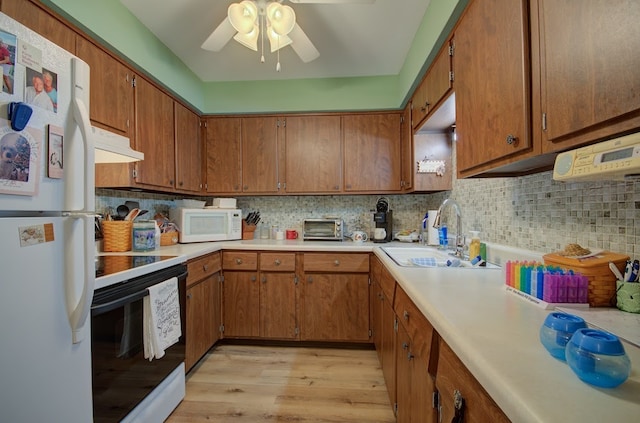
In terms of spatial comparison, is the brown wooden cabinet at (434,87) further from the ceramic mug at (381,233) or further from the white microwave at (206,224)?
the white microwave at (206,224)

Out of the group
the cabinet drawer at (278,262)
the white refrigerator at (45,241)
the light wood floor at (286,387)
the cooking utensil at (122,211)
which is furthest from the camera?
the cabinet drawer at (278,262)

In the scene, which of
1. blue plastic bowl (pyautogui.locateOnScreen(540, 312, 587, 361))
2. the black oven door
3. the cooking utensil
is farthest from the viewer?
the cooking utensil

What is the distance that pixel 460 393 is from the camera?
2.22 feet

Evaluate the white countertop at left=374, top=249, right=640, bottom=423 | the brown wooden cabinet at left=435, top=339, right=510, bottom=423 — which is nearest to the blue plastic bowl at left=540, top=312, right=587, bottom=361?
the white countertop at left=374, top=249, right=640, bottom=423

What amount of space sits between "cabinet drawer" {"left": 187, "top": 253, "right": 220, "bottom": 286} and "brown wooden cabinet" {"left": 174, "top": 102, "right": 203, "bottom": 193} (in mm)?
702

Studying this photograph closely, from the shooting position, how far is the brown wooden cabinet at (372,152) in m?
2.70

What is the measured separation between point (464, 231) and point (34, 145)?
2260 millimetres

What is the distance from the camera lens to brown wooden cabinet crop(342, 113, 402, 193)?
8.86 feet

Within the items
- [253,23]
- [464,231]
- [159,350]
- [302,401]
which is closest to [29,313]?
[159,350]

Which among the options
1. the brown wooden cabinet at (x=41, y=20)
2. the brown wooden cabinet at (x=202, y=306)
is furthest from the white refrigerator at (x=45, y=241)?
the brown wooden cabinet at (x=202, y=306)

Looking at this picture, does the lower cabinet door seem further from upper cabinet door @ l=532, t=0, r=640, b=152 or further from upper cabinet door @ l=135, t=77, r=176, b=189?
upper cabinet door @ l=532, t=0, r=640, b=152

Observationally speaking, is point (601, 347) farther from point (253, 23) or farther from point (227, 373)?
point (227, 373)

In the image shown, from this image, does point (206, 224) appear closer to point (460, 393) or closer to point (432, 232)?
point (432, 232)

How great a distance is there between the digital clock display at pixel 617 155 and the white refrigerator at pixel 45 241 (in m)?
1.42
